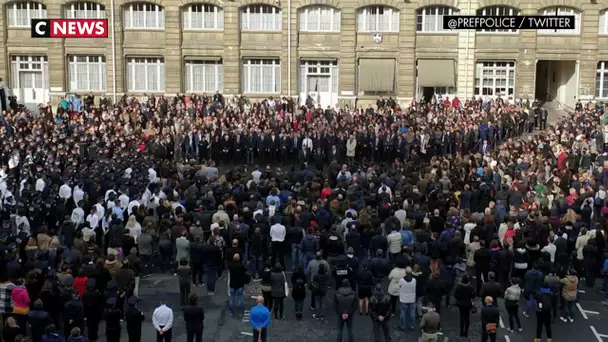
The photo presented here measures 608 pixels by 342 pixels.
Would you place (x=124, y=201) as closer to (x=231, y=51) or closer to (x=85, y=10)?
(x=231, y=51)

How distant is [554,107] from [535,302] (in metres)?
32.6

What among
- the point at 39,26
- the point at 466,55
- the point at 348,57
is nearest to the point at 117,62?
the point at 39,26

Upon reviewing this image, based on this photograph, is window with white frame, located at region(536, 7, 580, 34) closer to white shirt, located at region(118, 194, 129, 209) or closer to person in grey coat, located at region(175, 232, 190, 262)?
white shirt, located at region(118, 194, 129, 209)

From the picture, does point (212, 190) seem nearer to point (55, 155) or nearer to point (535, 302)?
point (55, 155)

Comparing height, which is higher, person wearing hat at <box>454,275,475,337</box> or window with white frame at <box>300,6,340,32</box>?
window with white frame at <box>300,6,340,32</box>

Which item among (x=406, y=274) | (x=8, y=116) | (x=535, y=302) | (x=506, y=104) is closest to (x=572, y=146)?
(x=506, y=104)

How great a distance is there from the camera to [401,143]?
36.9 metres

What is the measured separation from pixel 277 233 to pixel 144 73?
31.4 m

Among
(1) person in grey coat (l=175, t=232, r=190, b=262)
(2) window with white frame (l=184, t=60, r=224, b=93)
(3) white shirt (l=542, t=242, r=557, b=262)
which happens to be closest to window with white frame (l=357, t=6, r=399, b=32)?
(2) window with white frame (l=184, t=60, r=224, b=93)

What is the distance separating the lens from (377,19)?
51469 millimetres

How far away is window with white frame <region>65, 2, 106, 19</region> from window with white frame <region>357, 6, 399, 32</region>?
54.5 ft

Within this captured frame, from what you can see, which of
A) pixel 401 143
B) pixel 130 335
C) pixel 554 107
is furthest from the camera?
pixel 554 107

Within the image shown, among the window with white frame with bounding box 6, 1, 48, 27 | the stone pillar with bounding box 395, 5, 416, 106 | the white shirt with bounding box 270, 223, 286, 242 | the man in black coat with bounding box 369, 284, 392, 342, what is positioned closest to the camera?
the man in black coat with bounding box 369, 284, 392, 342

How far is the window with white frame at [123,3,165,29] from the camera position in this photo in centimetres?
5225
